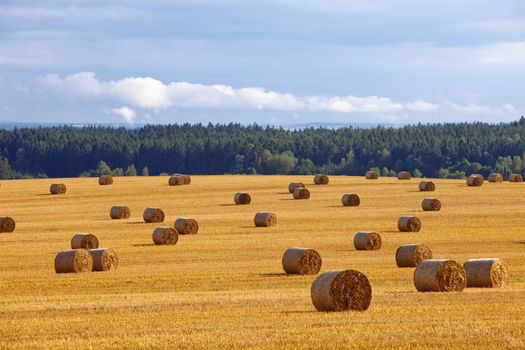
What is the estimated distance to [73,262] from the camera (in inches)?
1432

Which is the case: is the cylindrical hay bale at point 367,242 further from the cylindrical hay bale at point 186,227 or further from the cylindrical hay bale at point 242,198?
the cylindrical hay bale at point 242,198

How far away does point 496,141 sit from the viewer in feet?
552

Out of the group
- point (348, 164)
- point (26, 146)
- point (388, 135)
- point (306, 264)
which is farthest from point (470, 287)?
point (388, 135)

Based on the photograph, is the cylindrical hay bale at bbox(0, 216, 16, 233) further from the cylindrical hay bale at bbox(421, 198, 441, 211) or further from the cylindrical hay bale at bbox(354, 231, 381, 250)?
the cylindrical hay bale at bbox(421, 198, 441, 211)

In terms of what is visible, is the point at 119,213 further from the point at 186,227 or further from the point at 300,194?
the point at 300,194

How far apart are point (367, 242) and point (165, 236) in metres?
8.63

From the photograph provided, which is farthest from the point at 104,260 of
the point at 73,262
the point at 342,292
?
the point at 342,292

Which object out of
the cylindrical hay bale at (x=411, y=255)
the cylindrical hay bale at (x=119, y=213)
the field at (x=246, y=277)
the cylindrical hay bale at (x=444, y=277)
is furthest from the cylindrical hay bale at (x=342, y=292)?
the cylindrical hay bale at (x=119, y=213)

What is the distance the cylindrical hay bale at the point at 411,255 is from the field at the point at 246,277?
2.68 feet

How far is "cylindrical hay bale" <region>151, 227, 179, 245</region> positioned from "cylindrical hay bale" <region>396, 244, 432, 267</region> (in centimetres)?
1296

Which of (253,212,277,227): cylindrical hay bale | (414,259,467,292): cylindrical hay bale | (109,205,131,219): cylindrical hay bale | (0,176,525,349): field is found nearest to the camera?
(0,176,525,349): field

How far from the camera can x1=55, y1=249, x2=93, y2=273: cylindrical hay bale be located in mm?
36375

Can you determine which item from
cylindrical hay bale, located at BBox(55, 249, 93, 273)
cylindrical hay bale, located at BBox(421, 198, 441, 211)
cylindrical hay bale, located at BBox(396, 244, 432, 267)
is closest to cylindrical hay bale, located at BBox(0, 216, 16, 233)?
cylindrical hay bale, located at BBox(55, 249, 93, 273)

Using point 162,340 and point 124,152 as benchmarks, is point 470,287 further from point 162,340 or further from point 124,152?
point 124,152
